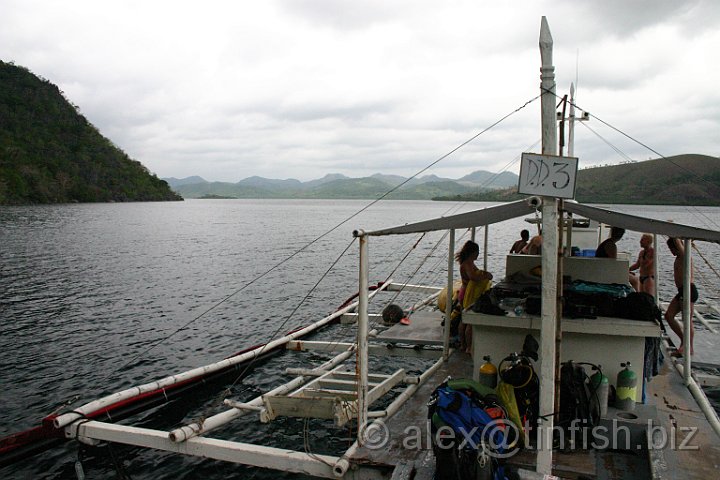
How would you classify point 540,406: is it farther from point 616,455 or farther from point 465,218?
point 465,218

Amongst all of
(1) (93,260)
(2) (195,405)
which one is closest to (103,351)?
(2) (195,405)

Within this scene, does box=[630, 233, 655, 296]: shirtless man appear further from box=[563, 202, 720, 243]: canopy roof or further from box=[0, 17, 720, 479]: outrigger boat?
box=[563, 202, 720, 243]: canopy roof

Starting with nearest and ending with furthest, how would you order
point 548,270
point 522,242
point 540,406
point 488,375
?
1. point 548,270
2. point 540,406
3. point 488,375
4. point 522,242

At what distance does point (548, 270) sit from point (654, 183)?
14903 cm

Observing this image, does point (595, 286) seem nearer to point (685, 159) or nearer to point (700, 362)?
point (700, 362)

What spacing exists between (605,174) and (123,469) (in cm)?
16708

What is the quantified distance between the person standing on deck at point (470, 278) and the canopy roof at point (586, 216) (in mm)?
2011

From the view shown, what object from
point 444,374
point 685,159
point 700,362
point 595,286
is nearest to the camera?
point 595,286

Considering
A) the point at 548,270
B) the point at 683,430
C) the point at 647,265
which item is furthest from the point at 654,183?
the point at 548,270

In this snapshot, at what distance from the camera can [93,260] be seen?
3503cm

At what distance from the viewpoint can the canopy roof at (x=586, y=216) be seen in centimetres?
583

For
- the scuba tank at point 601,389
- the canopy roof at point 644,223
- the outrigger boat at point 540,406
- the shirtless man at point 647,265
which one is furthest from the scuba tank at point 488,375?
the shirtless man at point 647,265

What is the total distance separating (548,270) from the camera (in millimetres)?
5340

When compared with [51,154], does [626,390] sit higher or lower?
lower
